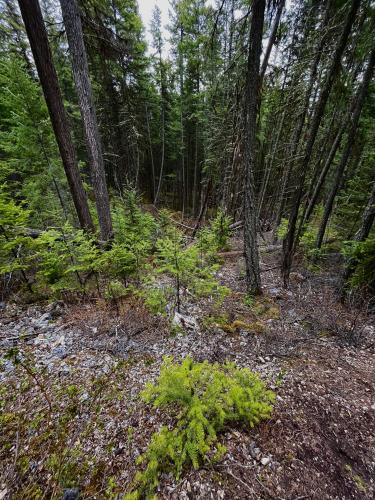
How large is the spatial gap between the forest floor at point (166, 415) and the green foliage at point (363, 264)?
675mm

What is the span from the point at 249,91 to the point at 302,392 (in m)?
5.53

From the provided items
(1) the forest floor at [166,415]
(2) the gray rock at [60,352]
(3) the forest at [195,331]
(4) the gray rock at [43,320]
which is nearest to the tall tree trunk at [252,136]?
(3) the forest at [195,331]

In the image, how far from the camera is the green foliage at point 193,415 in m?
1.99

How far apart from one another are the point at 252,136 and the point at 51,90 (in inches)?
199

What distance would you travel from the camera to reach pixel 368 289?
5031 millimetres

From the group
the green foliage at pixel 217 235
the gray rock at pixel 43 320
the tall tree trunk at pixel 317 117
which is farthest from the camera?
the green foliage at pixel 217 235

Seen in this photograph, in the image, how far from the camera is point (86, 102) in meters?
5.81

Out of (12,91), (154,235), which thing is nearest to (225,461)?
(154,235)

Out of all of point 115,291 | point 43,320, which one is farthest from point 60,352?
point 115,291

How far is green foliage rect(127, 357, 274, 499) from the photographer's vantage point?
6.52 ft

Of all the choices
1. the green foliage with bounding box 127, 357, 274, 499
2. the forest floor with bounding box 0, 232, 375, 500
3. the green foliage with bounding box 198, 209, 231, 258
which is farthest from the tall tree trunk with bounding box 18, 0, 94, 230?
the green foliage with bounding box 127, 357, 274, 499

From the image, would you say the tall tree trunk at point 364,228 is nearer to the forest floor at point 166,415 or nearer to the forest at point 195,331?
the forest at point 195,331

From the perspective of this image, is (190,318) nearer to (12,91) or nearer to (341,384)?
(341,384)

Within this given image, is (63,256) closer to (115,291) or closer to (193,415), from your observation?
(115,291)
